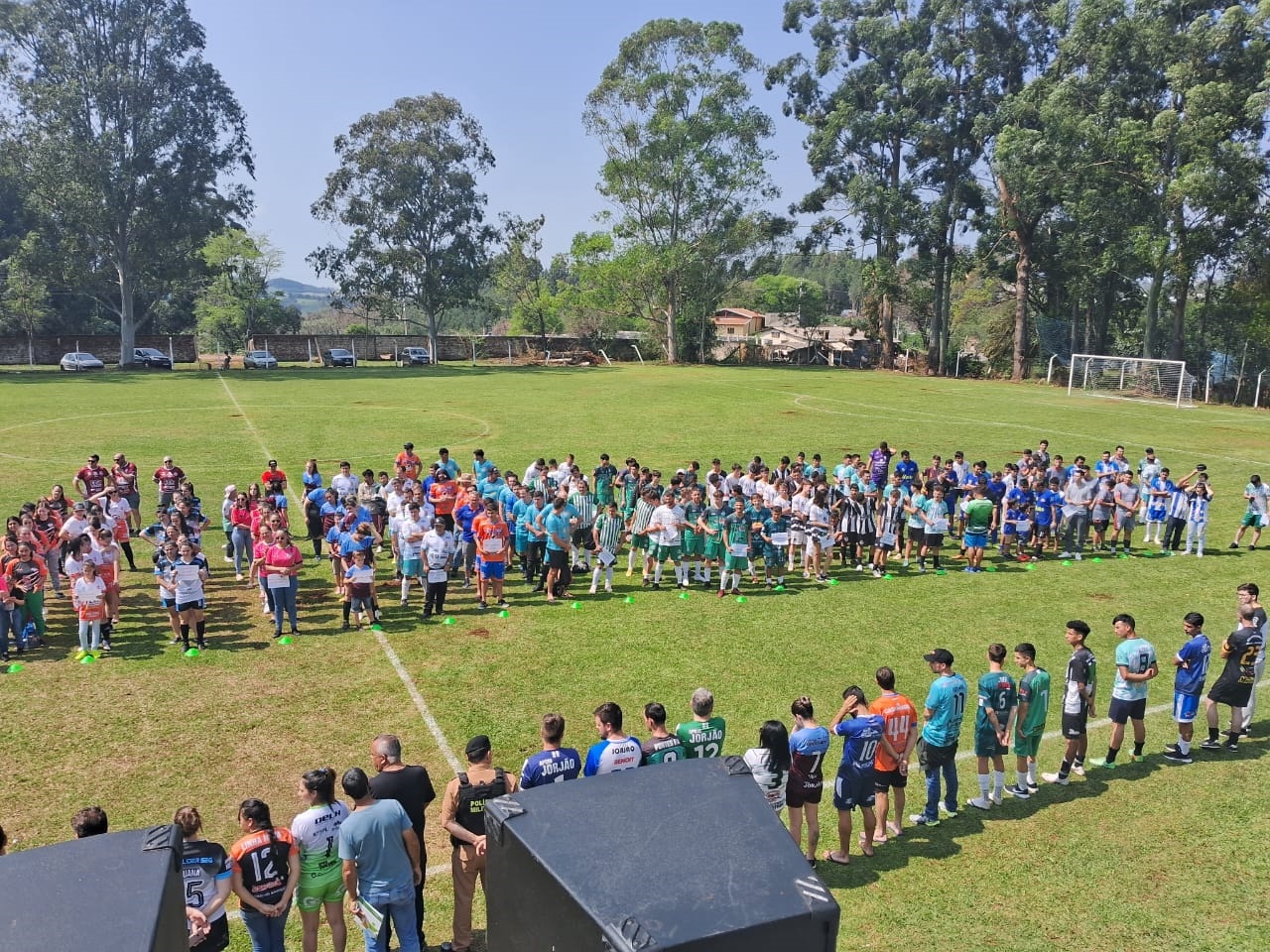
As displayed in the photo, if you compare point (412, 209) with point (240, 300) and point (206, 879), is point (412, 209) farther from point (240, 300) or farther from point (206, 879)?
point (206, 879)

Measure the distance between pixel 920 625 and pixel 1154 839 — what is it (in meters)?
5.99

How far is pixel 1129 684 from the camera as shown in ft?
30.4

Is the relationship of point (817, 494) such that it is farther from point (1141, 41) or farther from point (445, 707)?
point (1141, 41)

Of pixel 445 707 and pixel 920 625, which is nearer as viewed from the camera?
pixel 445 707

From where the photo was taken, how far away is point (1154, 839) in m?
7.81

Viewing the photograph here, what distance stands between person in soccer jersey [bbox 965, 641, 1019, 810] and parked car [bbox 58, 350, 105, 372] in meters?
57.1

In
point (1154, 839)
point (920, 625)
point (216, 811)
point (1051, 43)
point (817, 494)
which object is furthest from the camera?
point (1051, 43)

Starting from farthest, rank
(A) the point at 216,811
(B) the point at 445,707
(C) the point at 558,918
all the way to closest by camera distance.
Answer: (B) the point at 445,707, (A) the point at 216,811, (C) the point at 558,918

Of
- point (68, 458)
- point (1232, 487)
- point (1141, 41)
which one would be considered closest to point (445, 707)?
point (68, 458)

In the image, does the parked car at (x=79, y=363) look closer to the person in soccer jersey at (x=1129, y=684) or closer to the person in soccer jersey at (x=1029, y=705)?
the person in soccer jersey at (x=1029, y=705)

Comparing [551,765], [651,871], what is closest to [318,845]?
[551,765]

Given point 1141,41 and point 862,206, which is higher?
point 1141,41

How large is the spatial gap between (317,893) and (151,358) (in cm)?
5857

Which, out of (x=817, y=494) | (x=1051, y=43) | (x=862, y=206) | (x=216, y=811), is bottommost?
(x=216, y=811)
